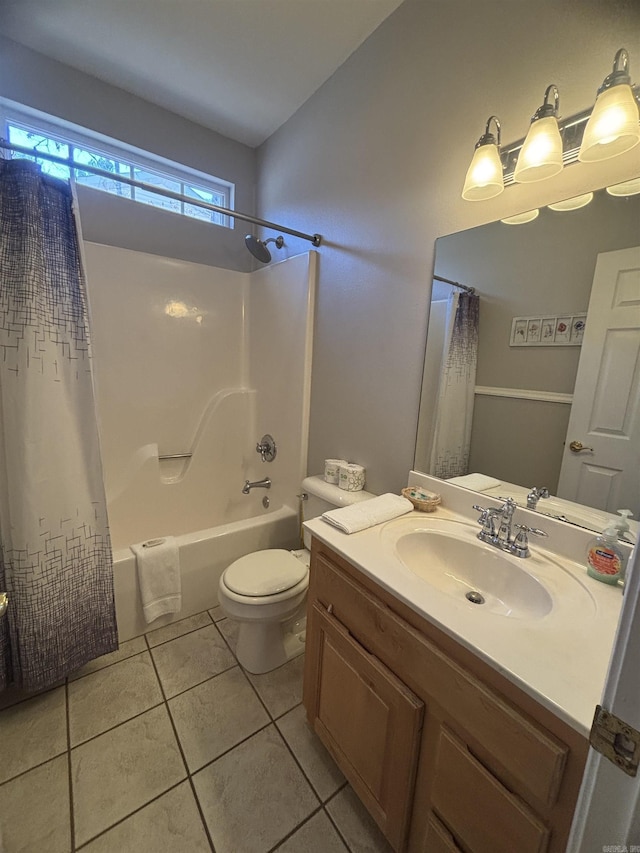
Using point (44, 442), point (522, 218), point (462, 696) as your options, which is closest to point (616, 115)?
point (522, 218)

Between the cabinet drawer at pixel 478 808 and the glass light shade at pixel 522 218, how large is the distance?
4.59 feet

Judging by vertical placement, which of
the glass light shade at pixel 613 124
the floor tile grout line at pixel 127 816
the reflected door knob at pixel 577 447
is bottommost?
the floor tile grout line at pixel 127 816

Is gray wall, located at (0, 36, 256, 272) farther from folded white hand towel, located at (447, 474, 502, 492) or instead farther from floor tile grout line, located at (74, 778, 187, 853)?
floor tile grout line, located at (74, 778, 187, 853)

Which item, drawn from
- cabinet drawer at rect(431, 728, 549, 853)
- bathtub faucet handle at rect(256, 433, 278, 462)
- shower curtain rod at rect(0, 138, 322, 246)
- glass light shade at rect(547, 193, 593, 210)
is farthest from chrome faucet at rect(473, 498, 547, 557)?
shower curtain rod at rect(0, 138, 322, 246)

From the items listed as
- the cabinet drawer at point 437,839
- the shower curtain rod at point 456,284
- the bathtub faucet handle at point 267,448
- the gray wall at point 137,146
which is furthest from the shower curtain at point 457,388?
the gray wall at point 137,146

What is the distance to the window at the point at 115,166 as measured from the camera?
1.82 meters

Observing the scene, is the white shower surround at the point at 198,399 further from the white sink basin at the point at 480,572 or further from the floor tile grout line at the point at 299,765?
the white sink basin at the point at 480,572

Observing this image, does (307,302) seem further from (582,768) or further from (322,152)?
(582,768)

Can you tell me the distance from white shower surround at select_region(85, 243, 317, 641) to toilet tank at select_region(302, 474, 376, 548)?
0.84 feet

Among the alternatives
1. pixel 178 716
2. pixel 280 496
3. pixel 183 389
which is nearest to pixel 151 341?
pixel 183 389

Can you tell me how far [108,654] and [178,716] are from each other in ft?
1.62

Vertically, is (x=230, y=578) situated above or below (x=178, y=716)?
above

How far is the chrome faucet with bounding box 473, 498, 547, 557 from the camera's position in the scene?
102 centimetres

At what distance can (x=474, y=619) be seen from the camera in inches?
29.0
